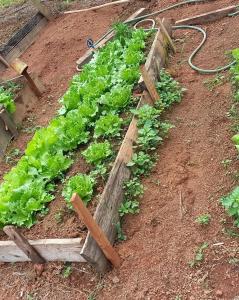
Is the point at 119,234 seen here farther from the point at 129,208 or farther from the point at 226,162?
the point at 226,162

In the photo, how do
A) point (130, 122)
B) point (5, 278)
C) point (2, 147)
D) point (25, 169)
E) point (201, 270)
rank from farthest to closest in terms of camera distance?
1. point (2, 147)
2. point (130, 122)
3. point (25, 169)
4. point (5, 278)
5. point (201, 270)

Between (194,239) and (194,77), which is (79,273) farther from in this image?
(194,77)

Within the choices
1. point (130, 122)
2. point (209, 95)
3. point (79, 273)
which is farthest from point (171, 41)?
point (79, 273)

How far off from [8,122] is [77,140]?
217 centimetres

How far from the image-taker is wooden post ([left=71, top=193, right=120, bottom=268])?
311 cm

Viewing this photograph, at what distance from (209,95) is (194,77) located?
60 cm

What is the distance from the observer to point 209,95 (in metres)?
5.45

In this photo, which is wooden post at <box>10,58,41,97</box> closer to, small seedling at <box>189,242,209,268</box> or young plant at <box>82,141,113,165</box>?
young plant at <box>82,141,113,165</box>

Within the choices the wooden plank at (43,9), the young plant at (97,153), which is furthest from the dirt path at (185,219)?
the wooden plank at (43,9)

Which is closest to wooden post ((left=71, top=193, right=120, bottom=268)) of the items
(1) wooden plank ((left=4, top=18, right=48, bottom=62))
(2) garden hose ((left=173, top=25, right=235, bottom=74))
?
(2) garden hose ((left=173, top=25, right=235, bottom=74))

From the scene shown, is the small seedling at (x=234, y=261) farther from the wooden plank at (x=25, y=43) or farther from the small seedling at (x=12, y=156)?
the wooden plank at (x=25, y=43)

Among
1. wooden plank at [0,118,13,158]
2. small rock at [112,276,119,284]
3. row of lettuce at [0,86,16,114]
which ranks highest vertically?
row of lettuce at [0,86,16,114]

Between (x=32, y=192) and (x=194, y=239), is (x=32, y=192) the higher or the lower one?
the higher one

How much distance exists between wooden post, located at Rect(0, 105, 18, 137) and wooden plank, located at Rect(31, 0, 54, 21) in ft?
12.7
